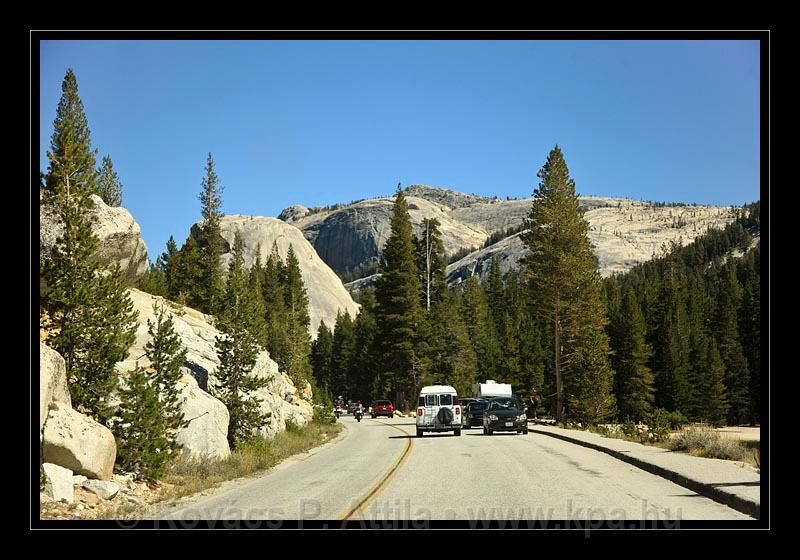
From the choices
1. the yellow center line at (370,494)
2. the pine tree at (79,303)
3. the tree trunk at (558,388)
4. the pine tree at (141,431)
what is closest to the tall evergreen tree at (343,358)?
the tree trunk at (558,388)

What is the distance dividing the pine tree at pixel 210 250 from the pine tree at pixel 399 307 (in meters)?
18.6

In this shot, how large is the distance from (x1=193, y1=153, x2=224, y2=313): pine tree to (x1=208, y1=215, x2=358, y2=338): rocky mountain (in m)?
75.2

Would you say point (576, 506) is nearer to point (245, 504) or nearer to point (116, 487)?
point (245, 504)

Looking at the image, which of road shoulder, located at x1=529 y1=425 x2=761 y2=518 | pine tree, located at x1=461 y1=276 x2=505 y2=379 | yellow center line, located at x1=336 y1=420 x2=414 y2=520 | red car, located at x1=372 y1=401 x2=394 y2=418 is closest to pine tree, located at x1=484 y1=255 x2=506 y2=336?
pine tree, located at x1=461 y1=276 x2=505 y2=379

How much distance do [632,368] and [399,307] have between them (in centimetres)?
2562

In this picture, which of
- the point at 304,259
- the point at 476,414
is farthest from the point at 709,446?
the point at 304,259

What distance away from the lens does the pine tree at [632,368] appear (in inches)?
3221

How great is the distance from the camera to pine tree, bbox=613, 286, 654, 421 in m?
81.8

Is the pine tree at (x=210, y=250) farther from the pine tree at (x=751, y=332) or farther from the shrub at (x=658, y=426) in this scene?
the pine tree at (x=751, y=332)

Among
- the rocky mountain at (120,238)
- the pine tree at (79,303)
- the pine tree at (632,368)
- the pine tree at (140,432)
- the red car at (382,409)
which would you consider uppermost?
the rocky mountain at (120,238)

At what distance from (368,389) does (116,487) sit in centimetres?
9533

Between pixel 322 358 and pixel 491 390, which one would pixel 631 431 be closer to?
pixel 491 390
